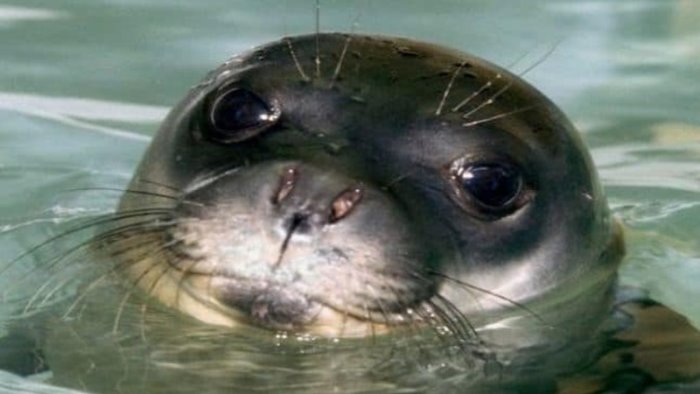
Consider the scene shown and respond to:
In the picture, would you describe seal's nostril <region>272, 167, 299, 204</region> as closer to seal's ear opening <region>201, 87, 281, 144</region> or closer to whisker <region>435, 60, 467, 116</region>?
seal's ear opening <region>201, 87, 281, 144</region>

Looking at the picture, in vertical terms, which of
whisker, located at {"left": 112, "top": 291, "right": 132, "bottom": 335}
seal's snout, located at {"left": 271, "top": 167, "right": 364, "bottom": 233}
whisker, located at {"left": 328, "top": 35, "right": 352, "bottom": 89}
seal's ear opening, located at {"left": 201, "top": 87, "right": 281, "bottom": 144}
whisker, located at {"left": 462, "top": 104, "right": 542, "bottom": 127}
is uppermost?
whisker, located at {"left": 328, "top": 35, "right": 352, "bottom": 89}

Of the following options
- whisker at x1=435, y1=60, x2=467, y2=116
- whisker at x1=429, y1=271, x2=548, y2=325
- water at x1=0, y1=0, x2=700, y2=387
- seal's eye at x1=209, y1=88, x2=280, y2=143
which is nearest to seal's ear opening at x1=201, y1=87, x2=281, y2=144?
seal's eye at x1=209, y1=88, x2=280, y2=143

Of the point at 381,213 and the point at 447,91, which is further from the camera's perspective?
the point at 447,91

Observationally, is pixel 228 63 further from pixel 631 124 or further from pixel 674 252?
pixel 631 124

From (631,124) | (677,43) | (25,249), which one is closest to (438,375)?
(25,249)

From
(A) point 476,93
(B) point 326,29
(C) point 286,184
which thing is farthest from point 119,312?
(B) point 326,29

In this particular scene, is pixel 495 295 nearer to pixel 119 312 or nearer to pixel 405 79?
pixel 405 79

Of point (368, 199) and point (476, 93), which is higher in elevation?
point (476, 93)
